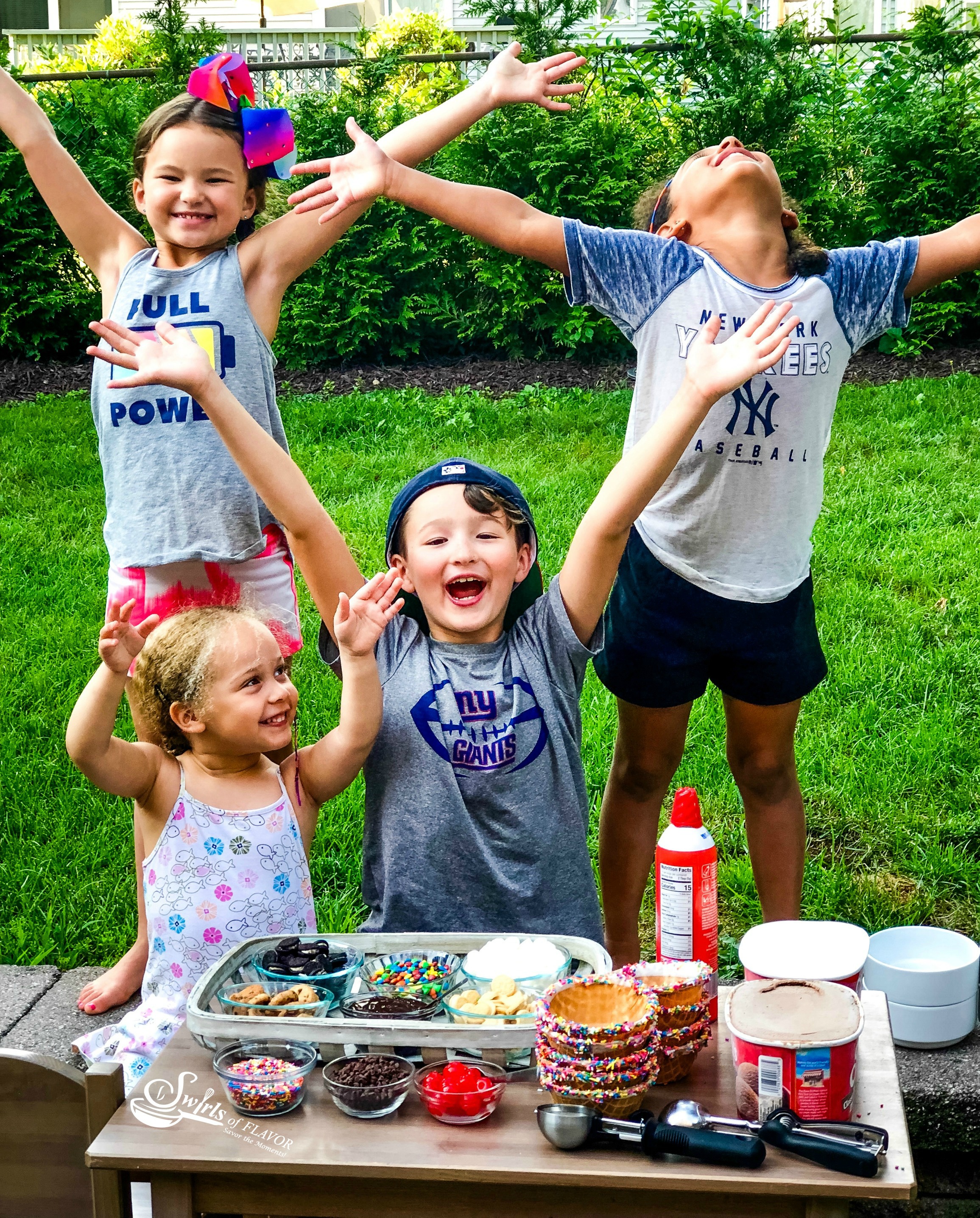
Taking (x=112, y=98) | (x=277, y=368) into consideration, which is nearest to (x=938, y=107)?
(x=277, y=368)

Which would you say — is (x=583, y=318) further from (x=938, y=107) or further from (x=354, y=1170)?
(x=354, y=1170)

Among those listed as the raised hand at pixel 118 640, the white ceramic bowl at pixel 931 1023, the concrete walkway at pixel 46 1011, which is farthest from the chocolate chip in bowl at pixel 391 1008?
the white ceramic bowl at pixel 931 1023

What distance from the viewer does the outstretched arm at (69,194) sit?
9.48ft

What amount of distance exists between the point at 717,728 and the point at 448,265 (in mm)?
5353

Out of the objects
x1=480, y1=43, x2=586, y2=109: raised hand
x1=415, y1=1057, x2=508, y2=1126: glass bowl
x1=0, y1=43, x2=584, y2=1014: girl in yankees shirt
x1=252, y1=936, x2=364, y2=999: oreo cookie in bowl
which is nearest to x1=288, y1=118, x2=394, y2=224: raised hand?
x1=0, y1=43, x2=584, y2=1014: girl in yankees shirt

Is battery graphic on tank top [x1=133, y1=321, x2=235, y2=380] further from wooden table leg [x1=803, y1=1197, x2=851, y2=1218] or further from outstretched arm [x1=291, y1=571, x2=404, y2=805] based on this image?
wooden table leg [x1=803, y1=1197, x2=851, y2=1218]

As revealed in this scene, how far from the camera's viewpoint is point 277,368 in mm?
8828

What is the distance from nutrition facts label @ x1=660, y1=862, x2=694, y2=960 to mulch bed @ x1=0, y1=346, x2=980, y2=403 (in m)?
6.36

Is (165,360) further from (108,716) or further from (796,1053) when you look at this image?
(796,1053)

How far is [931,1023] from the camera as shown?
108 inches

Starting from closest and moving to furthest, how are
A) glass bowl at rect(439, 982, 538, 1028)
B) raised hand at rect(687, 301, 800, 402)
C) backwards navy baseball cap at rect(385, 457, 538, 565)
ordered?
glass bowl at rect(439, 982, 538, 1028)
raised hand at rect(687, 301, 800, 402)
backwards navy baseball cap at rect(385, 457, 538, 565)

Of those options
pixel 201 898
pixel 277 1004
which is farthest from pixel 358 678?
pixel 277 1004

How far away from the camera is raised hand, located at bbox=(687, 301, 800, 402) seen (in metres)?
2.16

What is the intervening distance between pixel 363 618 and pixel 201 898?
0.60 meters
